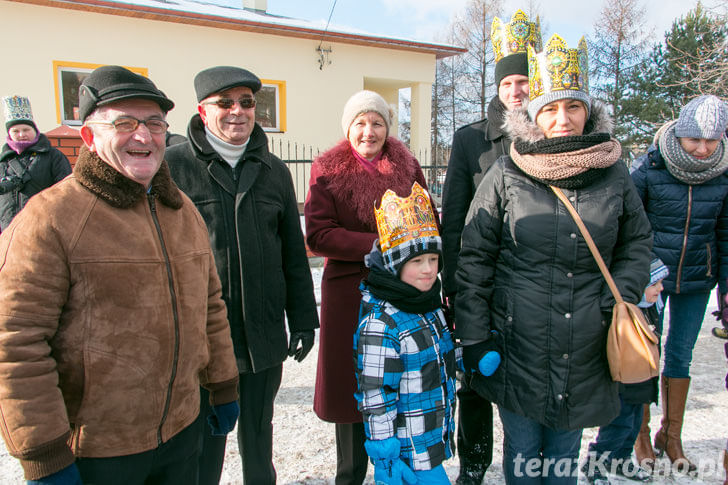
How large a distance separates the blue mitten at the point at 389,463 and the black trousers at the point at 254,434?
0.77 m

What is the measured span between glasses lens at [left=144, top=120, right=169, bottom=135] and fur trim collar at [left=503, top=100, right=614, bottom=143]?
1561 millimetres

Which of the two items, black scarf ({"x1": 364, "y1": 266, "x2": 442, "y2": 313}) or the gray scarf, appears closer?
black scarf ({"x1": 364, "y1": 266, "x2": 442, "y2": 313})

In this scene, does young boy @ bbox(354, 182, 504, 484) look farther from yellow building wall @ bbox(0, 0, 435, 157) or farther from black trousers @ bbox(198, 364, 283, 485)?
yellow building wall @ bbox(0, 0, 435, 157)

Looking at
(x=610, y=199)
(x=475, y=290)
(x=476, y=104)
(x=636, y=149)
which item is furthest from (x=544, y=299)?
(x=476, y=104)

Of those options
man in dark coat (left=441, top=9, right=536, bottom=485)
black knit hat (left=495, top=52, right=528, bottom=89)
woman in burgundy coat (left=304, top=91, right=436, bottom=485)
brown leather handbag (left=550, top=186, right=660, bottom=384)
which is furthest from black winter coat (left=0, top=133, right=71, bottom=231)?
brown leather handbag (left=550, top=186, right=660, bottom=384)

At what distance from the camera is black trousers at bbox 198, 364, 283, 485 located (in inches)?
92.3

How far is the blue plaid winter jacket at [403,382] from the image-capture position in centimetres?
192

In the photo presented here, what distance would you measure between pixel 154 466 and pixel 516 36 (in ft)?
9.83

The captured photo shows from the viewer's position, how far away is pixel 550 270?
6.82 ft

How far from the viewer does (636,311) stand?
6.59 feet

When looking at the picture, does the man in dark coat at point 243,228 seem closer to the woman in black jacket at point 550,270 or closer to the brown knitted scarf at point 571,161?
the woman in black jacket at point 550,270

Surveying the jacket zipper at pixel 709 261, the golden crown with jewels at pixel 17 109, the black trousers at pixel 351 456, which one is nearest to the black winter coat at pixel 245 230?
the black trousers at pixel 351 456

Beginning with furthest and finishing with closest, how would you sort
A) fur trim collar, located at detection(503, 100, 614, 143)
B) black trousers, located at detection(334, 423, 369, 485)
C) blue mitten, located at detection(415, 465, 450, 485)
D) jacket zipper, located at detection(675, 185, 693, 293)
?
jacket zipper, located at detection(675, 185, 693, 293) < black trousers, located at detection(334, 423, 369, 485) < fur trim collar, located at detection(503, 100, 614, 143) < blue mitten, located at detection(415, 465, 450, 485)

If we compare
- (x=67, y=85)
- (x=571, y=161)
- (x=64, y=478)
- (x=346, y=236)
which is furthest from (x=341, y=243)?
(x=67, y=85)
